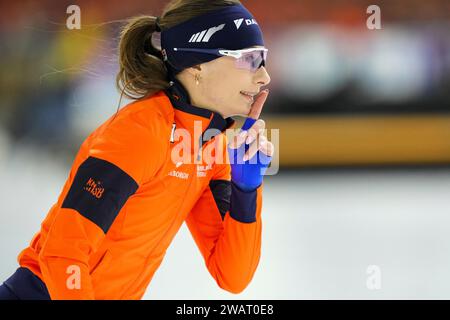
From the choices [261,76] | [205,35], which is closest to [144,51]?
[205,35]

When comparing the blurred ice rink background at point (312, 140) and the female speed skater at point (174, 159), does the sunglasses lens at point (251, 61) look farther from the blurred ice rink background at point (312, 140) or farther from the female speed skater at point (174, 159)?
the blurred ice rink background at point (312, 140)

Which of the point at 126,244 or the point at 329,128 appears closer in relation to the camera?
the point at 126,244

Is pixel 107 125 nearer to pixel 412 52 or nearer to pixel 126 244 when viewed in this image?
pixel 126 244

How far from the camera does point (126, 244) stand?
143 cm

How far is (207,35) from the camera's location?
1.53 m

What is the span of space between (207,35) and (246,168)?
1.05ft

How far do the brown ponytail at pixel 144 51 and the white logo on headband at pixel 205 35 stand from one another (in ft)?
0.14

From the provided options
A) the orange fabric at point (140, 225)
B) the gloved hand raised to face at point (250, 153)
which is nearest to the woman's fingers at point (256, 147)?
the gloved hand raised to face at point (250, 153)

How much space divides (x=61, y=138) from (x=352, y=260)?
2.02 m

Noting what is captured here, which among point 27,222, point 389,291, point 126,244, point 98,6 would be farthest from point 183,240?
point 98,6

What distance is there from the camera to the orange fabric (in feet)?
4.02

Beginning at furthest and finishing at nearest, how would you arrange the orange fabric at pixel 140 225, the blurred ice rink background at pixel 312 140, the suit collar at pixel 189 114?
1. the blurred ice rink background at pixel 312 140
2. the suit collar at pixel 189 114
3. the orange fabric at pixel 140 225

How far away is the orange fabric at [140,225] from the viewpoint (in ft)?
4.02
